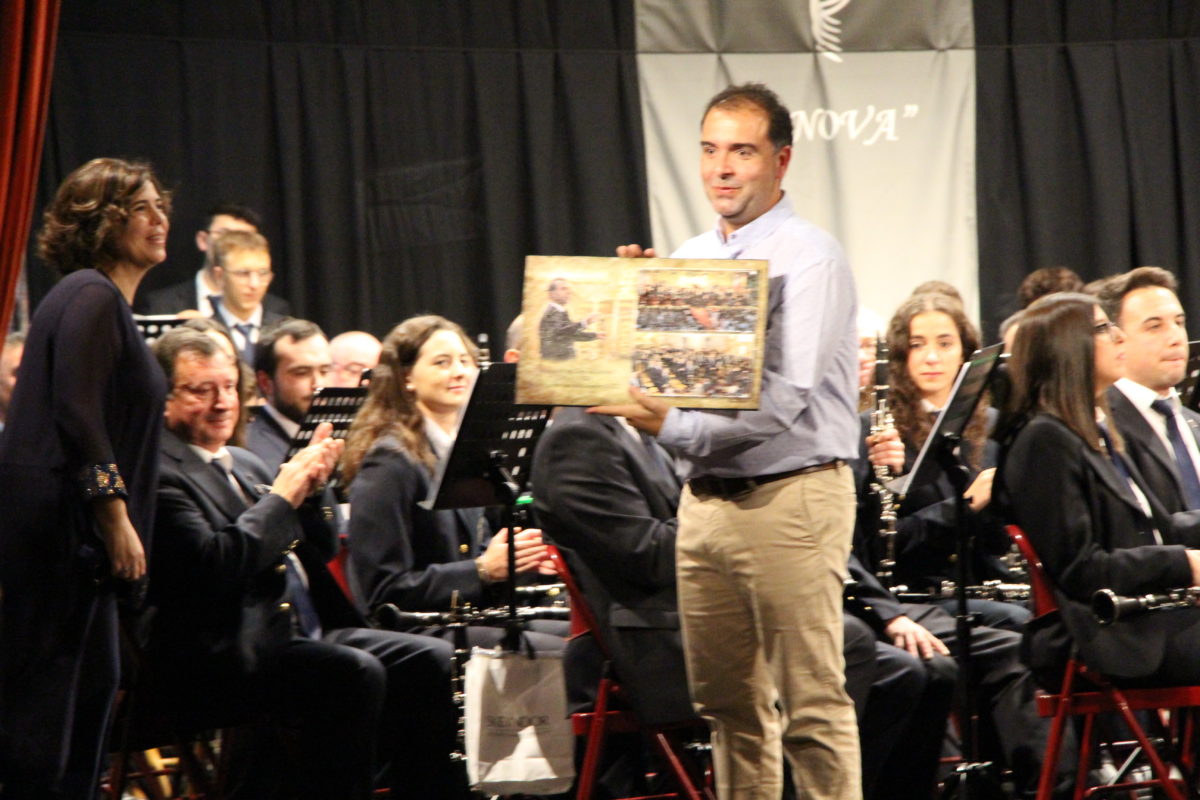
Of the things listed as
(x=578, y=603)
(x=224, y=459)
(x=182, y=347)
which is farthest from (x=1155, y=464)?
(x=182, y=347)

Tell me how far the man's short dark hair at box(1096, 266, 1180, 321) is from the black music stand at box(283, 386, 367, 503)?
2.52 meters

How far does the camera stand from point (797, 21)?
812 cm

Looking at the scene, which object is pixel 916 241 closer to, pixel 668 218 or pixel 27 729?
pixel 668 218

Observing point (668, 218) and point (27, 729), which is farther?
point (668, 218)

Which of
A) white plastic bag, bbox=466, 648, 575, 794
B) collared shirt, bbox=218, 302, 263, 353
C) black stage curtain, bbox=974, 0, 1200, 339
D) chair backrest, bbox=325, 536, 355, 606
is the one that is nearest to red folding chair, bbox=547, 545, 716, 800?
white plastic bag, bbox=466, 648, 575, 794

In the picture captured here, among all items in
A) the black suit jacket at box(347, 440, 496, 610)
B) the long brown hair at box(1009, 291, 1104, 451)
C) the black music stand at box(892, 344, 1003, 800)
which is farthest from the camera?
the black suit jacket at box(347, 440, 496, 610)

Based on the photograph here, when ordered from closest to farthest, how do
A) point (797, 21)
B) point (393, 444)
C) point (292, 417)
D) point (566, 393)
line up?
1. point (566, 393)
2. point (393, 444)
3. point (292, 417)
4. point (797, 21)

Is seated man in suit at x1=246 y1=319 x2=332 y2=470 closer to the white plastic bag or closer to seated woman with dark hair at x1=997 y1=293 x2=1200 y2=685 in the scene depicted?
the white plastic bag

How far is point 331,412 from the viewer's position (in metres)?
4.48

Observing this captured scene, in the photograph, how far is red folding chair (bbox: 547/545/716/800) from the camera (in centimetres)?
404

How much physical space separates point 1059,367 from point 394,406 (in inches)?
82.5

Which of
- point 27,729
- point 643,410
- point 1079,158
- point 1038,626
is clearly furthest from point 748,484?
point 1079,158

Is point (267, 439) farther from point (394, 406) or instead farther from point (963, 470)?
point (963, 470)

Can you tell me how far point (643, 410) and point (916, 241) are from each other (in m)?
5.30
